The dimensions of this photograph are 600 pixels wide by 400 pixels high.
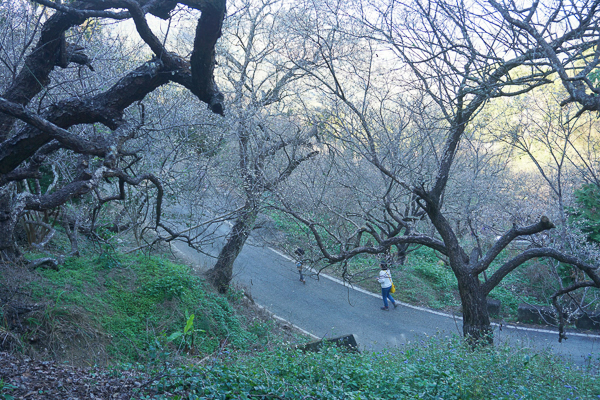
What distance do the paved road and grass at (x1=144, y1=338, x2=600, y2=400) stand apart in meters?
5.83

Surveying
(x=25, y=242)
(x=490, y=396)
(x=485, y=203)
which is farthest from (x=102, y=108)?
(x=485, y=203)

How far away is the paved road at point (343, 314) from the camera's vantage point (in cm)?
1284

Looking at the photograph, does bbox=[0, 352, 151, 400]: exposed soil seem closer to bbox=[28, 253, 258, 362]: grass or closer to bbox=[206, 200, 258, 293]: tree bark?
bbox=[28, 253, 258, 362]: grass

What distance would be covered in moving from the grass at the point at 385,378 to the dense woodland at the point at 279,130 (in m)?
1.43

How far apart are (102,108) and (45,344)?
4.53 meters

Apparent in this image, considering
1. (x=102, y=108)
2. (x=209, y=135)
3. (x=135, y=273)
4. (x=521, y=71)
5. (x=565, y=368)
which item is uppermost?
(x=521, y=71)

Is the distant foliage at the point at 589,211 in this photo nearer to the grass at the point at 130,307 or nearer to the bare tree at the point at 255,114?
the bare tree at the point at 255,114

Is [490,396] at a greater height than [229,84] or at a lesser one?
lesser

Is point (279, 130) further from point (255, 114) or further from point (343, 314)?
point (343, 314)

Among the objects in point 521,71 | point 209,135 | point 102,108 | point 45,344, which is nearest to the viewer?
point 102,108

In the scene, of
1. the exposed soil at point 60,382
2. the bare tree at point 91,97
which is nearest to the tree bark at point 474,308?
the bare tree at point 91,97

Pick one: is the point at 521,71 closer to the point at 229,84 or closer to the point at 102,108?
the point at 102,108

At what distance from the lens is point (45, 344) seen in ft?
23.1

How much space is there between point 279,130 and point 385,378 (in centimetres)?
1026
